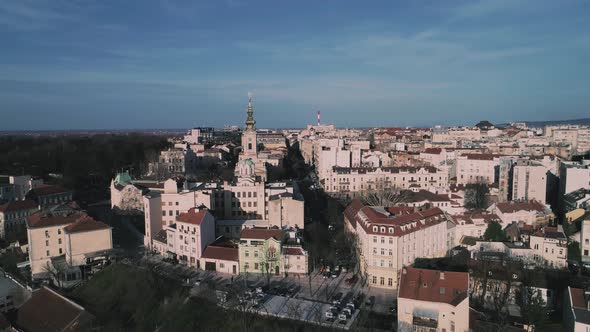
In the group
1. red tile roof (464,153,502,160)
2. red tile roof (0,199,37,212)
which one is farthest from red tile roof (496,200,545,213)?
red tile roof (0,199,37,212)

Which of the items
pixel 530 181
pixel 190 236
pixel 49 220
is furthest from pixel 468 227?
pixel 49 220

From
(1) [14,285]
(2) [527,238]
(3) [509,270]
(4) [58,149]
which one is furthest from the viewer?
(4) [58,149]

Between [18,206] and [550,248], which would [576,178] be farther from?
[18,206]

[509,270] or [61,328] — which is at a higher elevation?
[509,270]

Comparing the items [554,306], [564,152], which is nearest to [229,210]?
[554,306]

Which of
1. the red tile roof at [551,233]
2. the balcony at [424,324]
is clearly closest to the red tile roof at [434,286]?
the balcony at [424,324]

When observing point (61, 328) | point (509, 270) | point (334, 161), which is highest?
point (334, 161)

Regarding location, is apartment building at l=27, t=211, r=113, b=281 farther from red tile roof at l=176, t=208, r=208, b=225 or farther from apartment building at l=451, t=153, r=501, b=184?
apartment building at l=451, t=153, r=501, b=184

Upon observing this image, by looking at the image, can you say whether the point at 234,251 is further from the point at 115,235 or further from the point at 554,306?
the point at 554,306
